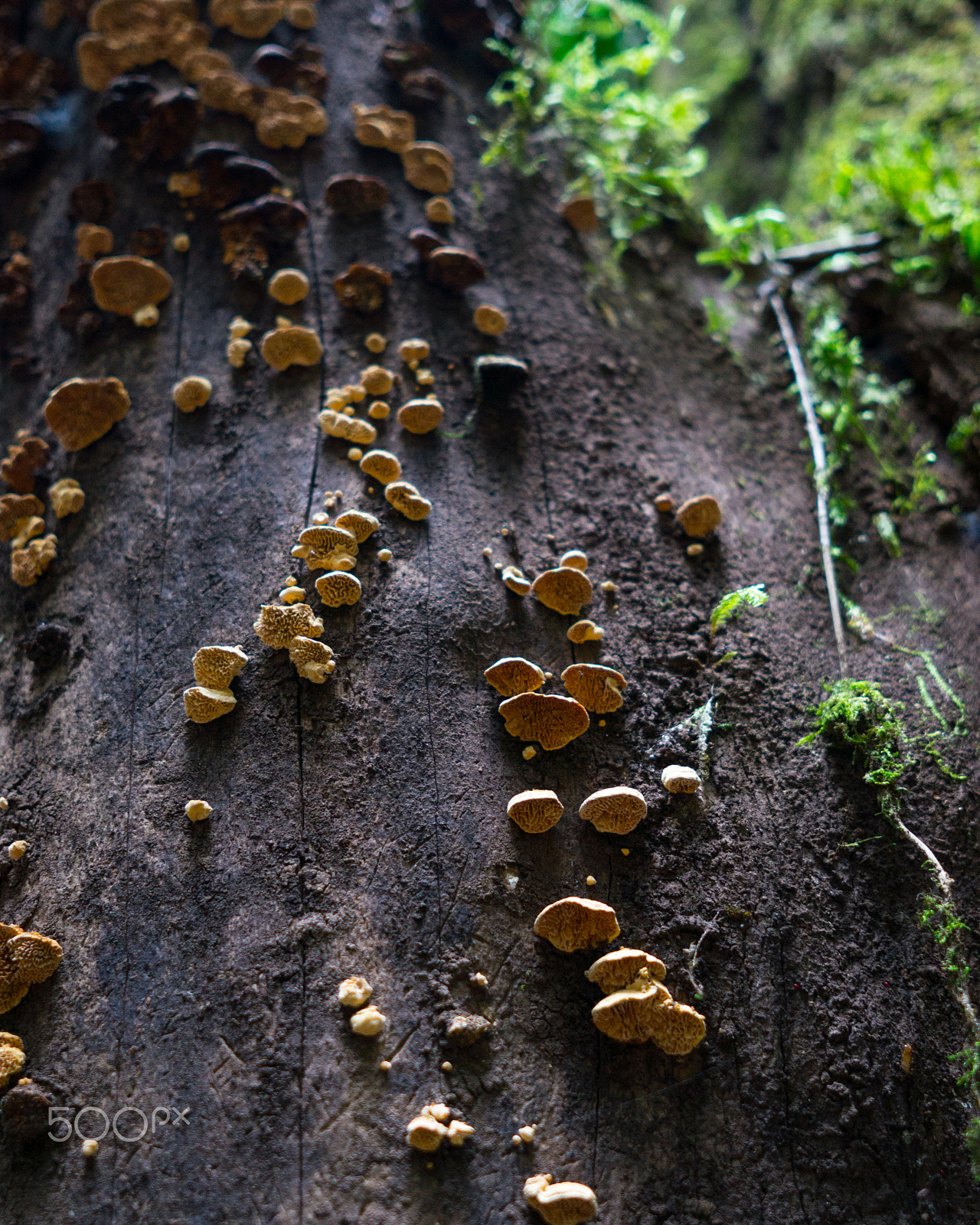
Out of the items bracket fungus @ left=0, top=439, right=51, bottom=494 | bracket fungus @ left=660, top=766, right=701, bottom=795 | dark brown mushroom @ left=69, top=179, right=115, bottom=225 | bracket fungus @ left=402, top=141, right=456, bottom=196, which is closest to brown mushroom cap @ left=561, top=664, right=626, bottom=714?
bracket fungus @ left=660, top=766, right=701, bottom=795

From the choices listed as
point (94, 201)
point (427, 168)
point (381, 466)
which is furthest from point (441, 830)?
point (94, 201)

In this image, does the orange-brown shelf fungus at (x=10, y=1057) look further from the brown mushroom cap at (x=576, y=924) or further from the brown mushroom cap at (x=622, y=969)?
the brown mushroom cap at (x=622, y=969)

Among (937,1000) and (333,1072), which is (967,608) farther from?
(333,1072)

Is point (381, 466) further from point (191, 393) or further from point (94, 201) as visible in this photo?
point (94, 201)

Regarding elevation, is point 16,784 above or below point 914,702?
below

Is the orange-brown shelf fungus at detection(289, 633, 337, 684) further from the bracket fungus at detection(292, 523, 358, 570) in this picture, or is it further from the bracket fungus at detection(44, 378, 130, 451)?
the bracket fungus at detection(44, 378, 130, 451)

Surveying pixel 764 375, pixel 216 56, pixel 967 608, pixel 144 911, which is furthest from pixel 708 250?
pixel 144 911
